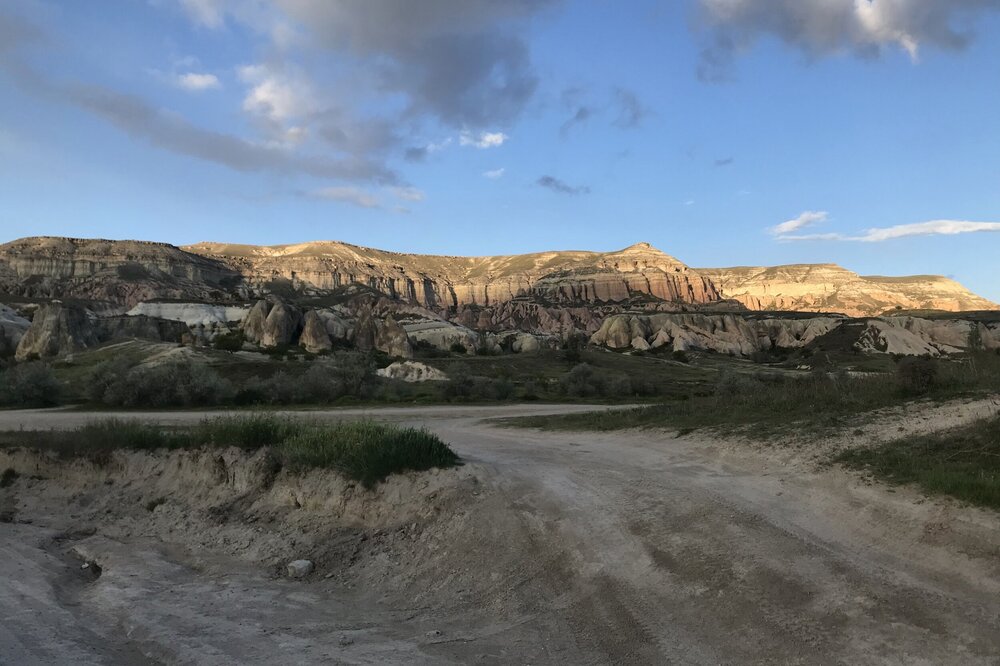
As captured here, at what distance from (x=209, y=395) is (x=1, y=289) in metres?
130

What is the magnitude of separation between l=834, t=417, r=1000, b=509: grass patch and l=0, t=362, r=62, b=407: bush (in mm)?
37503

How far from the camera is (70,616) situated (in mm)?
7289

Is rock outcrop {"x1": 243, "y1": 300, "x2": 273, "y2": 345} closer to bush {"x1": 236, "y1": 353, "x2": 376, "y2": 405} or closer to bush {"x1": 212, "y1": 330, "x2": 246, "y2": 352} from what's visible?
bush {"x1": 212, "y1": 330, "x2": 246, "y2": 352}

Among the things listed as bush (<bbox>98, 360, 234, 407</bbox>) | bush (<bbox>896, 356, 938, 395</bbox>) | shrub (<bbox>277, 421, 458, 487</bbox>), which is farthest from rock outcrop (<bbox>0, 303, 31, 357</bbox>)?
bush (<bbox>896, 356, 938, 395</bbox>)

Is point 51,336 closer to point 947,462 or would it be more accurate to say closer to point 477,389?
point 477,389

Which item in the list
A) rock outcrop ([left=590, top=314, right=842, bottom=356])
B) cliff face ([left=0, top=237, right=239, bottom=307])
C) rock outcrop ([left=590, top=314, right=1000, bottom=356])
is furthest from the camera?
cliff face ([left=0, top=237, right=239, bottom=307])

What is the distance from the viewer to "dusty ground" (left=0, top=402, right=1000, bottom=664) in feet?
17.4

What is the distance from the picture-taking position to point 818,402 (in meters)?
15.4

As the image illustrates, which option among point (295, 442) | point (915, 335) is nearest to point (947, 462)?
point (295, 442)

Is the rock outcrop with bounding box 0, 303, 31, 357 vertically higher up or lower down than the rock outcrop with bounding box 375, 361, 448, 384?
higher up

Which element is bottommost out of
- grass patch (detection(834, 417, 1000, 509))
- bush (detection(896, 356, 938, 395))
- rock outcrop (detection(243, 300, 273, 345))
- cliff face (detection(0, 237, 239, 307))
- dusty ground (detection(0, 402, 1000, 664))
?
dusty ground (detection(0, 402, 1000, 664))

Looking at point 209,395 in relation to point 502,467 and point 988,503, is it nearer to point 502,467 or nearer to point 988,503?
point 502,467

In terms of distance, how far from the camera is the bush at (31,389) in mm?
32156

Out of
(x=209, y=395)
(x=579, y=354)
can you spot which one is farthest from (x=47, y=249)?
(x=209, y=395)
